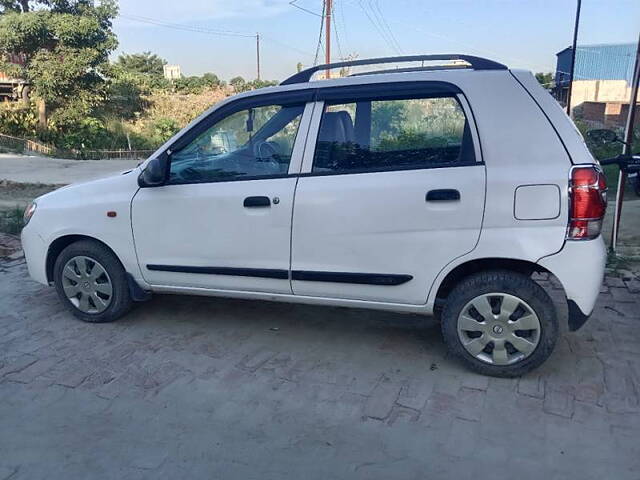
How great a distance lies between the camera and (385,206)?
3281mm

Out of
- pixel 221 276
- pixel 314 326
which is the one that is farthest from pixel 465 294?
pixel 221 276

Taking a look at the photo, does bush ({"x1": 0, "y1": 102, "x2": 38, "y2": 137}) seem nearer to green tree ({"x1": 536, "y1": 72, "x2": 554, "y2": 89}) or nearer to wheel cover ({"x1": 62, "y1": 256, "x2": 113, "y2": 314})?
green tree ({"x1": 536, "y1": 72, "x2": 554, "y2": 89})

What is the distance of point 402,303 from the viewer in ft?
A: 11.3

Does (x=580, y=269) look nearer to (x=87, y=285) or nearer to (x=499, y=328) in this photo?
(x=499, y=328)

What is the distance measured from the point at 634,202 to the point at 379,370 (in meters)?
6.86

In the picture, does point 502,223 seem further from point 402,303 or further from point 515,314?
point 402,303

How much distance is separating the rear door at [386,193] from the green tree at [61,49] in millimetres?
20044

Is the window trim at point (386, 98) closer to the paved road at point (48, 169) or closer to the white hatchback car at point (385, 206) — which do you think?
the white hatchback car at point (385, 206)

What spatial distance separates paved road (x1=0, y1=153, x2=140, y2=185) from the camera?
499 inches

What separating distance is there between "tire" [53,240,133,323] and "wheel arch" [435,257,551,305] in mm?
2377

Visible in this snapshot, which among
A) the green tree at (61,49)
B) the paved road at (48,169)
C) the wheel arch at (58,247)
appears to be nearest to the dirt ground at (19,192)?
the paved road at (48,169)

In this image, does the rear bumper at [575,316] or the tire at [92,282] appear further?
the tire at [92,282]

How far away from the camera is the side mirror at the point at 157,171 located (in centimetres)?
376

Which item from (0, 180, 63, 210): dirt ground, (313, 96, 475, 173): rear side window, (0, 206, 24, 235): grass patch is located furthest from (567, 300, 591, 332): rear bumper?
(0, 180, 63, 210): dirt ground
